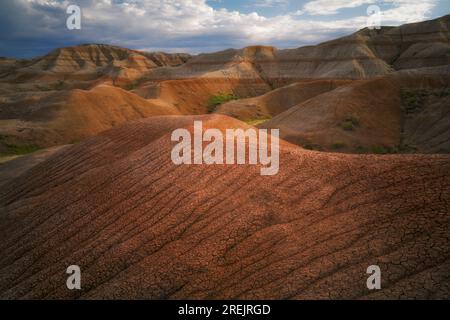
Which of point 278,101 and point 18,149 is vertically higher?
point 278,101

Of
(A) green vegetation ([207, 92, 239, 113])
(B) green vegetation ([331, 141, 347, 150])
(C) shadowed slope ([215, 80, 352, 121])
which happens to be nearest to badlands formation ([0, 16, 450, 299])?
(B) green vegetation ([331, 141, 347, 150])

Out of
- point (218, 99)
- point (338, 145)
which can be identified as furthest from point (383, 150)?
point (218, 99)

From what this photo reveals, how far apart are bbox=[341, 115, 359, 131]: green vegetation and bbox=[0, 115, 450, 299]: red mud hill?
39.3 feet

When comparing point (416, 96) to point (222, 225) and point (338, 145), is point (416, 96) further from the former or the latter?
point (222, 225)

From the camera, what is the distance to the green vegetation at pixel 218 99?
35.2m

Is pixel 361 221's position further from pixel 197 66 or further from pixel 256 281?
pixel 197 66

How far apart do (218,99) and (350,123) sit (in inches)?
892

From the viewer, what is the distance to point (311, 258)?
10.2 ft

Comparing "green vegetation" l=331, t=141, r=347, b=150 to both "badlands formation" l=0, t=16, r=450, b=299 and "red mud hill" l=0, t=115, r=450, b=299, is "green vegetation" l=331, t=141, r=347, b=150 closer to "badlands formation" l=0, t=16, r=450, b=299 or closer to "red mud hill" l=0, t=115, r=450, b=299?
A: "badlands formation" l=0, t=16, r=450, b=299

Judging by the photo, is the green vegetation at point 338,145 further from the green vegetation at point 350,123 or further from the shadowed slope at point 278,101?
the shadowed slope at point 278,101

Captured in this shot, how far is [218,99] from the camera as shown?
3697cm

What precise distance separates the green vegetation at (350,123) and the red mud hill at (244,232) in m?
12.0

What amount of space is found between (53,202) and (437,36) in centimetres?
5111
